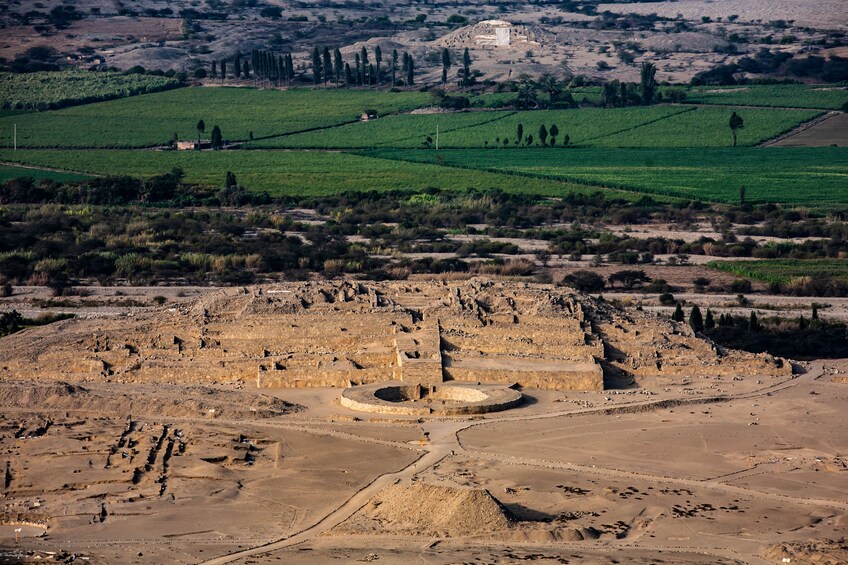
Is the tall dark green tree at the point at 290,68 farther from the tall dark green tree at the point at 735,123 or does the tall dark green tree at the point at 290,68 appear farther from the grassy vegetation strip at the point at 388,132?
the tall dark green tree at the point at 735,123

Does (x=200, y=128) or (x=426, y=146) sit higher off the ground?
(x=200, y=128)

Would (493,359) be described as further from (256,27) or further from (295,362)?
(256,27)

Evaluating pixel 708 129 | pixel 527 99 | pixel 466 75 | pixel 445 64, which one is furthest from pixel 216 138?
pixel 708 129

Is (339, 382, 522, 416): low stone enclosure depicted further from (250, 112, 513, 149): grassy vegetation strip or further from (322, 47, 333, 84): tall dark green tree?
(322, 47, 333, 84): tall dark green tree

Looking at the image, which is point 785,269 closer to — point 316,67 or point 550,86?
Answer: point 550,86

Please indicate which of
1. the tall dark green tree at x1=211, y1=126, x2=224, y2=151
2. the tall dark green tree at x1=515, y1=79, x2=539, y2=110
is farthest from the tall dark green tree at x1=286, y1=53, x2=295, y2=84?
the tall dark green tree at x1=211, y1=126, x2=224, y2=151
